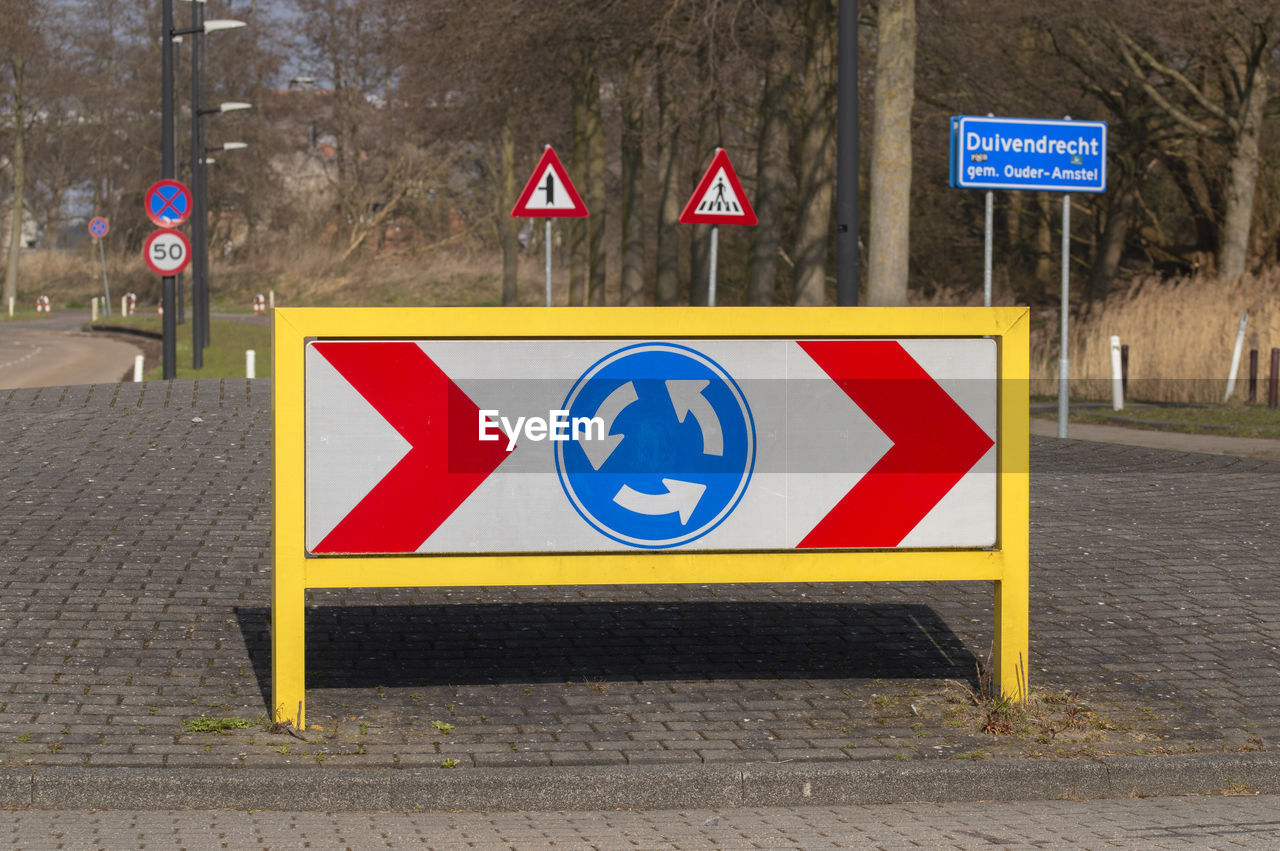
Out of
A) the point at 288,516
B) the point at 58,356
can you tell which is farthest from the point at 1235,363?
the point at 58,356

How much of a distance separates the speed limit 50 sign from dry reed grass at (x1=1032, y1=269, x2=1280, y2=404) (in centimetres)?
1257

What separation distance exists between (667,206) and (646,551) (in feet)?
85.6

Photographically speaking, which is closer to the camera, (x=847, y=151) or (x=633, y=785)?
(x=633, y=785)

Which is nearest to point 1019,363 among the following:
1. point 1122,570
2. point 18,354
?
point 1122,570

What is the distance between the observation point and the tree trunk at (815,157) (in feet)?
74.2

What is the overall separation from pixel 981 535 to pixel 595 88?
84.0 ft

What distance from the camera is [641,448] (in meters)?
5.56

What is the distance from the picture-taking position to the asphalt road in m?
24.1

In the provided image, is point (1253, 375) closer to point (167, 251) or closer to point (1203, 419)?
point (1203, 419)

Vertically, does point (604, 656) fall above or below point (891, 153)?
below

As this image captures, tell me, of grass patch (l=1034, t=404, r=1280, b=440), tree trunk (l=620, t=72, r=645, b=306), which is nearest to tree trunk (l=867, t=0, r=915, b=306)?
grass patch (l=1034, t=404, r=1280, b=440)

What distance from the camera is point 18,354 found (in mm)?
31000

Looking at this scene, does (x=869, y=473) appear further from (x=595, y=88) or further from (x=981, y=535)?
(x=595, y=88)

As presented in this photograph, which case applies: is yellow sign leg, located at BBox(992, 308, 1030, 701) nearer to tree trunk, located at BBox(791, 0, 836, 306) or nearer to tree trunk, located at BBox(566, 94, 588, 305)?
tree trunk, located at BBox(791, 0, 836, 306)
